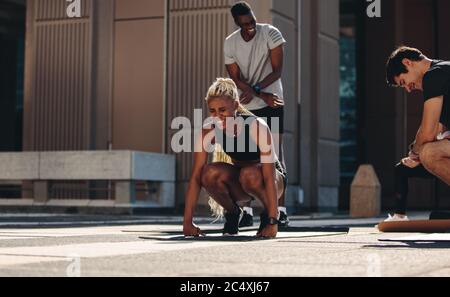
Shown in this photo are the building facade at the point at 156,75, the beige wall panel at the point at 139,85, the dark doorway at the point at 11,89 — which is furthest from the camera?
the dark doorway at the point at 11,89

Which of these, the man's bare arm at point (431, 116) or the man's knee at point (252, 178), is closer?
the man's bare arm at point (431, 116)

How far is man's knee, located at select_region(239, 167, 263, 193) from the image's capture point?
6102 mm

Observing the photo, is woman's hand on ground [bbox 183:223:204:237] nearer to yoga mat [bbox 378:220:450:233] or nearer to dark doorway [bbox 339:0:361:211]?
yoga mat [bbox 378:220:450:233]

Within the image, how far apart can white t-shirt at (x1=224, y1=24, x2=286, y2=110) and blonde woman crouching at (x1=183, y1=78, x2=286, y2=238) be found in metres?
1.51

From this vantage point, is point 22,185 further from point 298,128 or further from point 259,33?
point 259,33

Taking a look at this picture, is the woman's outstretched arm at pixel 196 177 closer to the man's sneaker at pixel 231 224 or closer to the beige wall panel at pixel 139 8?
the man's sneaker at pixel 231 224

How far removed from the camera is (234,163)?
6.39m

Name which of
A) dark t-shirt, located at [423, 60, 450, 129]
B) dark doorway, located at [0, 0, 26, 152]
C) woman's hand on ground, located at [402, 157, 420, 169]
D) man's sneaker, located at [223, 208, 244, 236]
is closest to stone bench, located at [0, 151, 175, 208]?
man's sneaker, located at [223, 208, 244, 236]

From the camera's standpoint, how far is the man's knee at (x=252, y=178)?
6.10 m

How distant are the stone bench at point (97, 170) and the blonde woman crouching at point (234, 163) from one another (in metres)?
9.05

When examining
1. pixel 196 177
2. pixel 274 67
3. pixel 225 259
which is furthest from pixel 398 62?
pixel 225 259

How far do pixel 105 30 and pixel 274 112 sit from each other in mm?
10407

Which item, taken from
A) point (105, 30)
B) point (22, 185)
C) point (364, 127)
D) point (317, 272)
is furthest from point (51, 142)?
point (317, 272)

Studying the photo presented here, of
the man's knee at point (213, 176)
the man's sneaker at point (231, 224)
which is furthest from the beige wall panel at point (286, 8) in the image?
the man's knee at point (213, 176)
